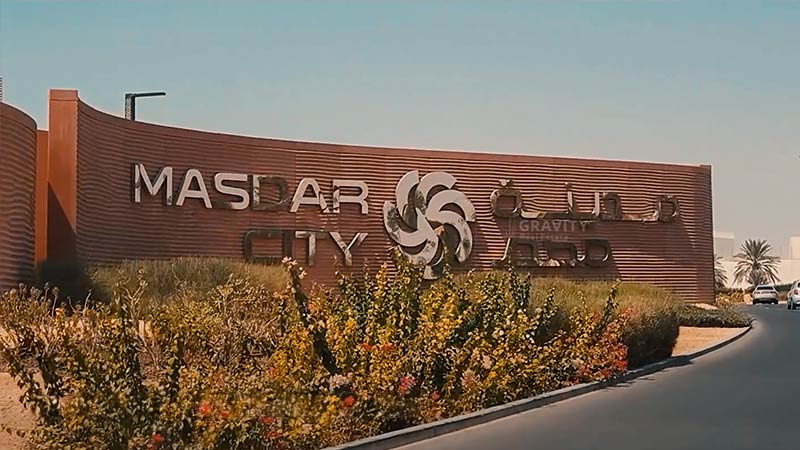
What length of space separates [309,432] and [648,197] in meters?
34.3

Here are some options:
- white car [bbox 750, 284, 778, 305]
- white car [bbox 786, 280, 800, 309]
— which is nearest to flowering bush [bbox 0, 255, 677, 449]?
white car [bbox 786, 280, 800, 309]

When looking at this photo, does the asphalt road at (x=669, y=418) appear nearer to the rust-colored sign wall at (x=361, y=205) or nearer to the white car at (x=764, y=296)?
the rust-colored sign wall at (x=361, y=205)

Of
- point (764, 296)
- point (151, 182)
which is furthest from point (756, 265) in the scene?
point (151, 182)

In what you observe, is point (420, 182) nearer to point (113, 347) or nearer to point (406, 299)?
point (406, 299)

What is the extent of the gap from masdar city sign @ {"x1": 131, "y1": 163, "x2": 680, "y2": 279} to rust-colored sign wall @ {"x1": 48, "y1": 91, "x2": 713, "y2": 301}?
0.15ft

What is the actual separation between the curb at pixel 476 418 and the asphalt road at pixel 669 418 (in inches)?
5.3

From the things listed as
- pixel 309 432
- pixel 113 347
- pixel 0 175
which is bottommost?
pixel 309 432

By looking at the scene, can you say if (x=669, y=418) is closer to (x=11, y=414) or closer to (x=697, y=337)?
(x=11, y=414)

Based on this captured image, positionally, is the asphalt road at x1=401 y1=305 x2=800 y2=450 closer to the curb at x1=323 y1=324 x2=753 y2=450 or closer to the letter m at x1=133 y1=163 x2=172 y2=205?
the curb at x1=323 y1=324 x2=753 y2=450

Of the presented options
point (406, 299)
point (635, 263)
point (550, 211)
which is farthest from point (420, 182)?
point (406, 299)

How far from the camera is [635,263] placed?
43250 millimetres

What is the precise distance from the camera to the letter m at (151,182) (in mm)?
31016

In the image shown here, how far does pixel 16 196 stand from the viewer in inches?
953

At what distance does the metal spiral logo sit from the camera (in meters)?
37.4
